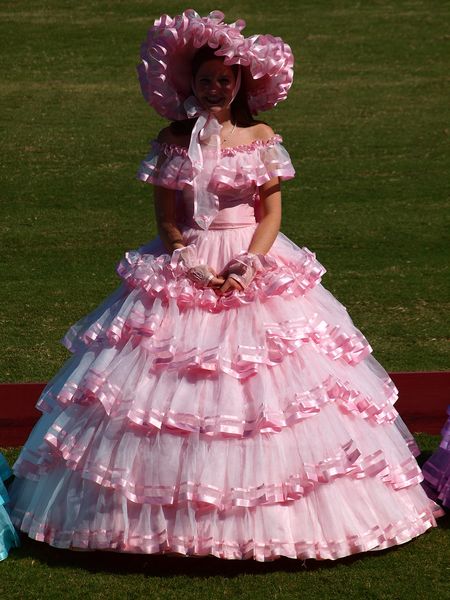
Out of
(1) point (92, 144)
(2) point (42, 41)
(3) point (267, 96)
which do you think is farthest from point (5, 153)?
(3) point (267, 96)

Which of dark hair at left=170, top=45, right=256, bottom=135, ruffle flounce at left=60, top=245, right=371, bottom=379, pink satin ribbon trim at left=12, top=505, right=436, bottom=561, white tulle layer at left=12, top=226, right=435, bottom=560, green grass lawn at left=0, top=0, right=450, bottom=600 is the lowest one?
green grass lawn at left=0, top=0, right=450, bottom=600

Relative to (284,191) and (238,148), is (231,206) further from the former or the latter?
(284,191)

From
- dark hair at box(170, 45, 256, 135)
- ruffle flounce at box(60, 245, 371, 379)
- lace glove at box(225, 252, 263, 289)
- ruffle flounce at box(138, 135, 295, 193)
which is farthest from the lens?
dark hair at box(170, 45, 256, 135)

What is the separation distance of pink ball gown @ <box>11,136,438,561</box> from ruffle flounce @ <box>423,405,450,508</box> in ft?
0.76

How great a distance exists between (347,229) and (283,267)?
5.90 metres

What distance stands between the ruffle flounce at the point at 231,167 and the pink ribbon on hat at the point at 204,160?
0.10 ft

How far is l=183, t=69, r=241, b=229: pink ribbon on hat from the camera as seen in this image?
5.67 metres

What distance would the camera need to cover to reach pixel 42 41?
56.0 ft

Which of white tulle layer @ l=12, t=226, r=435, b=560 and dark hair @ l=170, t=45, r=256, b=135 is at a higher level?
dark hair @ l=170, t=45, r=256, b=135

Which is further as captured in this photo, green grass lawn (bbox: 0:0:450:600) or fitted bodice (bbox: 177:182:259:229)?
fitted bodice (bbox: 177:182:259:229)

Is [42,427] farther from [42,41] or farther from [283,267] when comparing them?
[42,41]

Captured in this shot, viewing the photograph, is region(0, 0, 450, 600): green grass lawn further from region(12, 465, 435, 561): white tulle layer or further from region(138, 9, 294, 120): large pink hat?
region(138, 9, 294, 120): large pink hat

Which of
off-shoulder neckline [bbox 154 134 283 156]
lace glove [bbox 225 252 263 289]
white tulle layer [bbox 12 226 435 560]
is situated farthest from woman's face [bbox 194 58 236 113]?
lace glove [bbox 225 252 263 289]

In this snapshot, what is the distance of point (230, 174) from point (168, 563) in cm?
169
